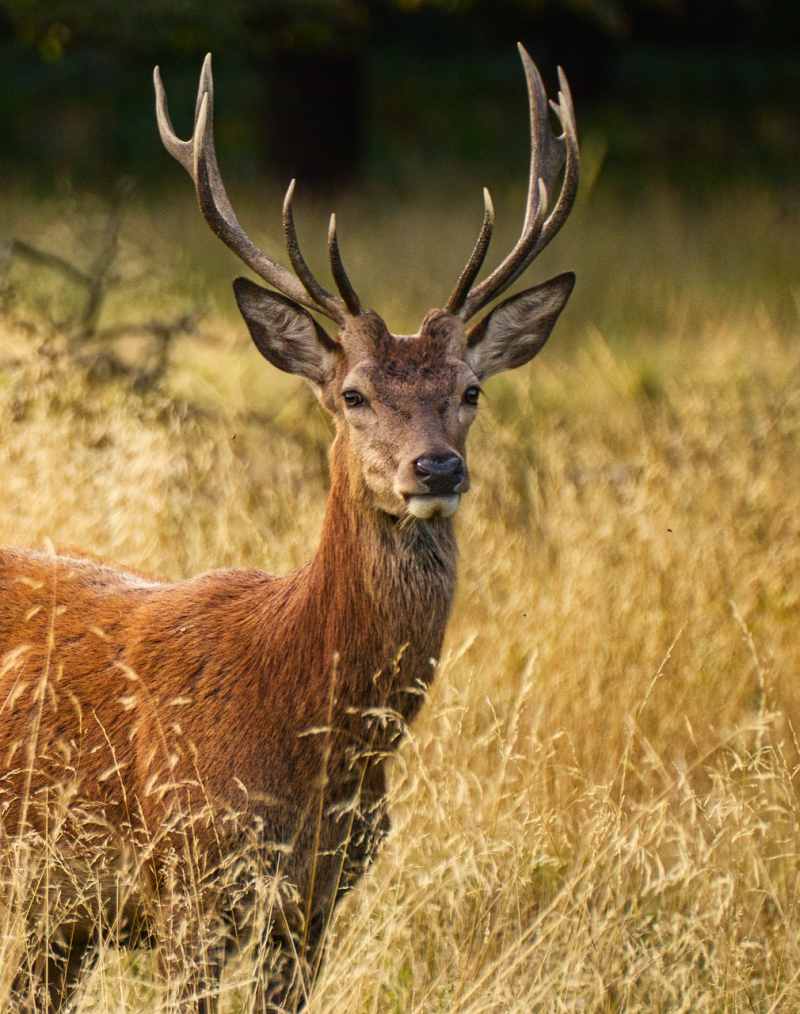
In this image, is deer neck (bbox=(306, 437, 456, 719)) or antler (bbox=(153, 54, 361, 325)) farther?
antler (bbox=(153, 54, 361, 325))

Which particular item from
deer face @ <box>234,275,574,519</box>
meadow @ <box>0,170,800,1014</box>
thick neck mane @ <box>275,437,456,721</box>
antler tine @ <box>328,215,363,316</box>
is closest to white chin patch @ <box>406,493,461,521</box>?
deer face @ <box>234,275,574,519</box>

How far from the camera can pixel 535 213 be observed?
155 inches

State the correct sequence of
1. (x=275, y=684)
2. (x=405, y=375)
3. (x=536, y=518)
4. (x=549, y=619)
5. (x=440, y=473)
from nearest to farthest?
(x=440, y=473), (x=275, y=684), (x=405, y=375), (x=549, y=619), (x=536, y=518)

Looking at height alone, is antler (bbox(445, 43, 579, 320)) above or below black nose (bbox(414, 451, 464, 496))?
above

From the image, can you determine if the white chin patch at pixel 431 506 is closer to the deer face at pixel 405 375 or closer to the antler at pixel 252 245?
the deer face at pixel 405 375

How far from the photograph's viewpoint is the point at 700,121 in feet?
72.2

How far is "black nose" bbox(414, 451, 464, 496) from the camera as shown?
10.9 ft

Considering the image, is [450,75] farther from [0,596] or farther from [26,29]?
[0,596]

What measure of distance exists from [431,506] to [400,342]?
591 mm

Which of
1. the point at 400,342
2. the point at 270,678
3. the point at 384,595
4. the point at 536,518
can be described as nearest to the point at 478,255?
the point at 400,342

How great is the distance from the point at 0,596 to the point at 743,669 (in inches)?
102

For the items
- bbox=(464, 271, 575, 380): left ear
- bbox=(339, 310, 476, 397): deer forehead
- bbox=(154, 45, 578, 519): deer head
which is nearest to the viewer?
bbox=(154, 45, 578, 519): deer head

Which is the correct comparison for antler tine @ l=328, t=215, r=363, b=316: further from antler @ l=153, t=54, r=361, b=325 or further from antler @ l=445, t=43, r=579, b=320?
antler @ l=445, t=43, r=579, b=320

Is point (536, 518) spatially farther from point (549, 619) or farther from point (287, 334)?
point (287, 334)
